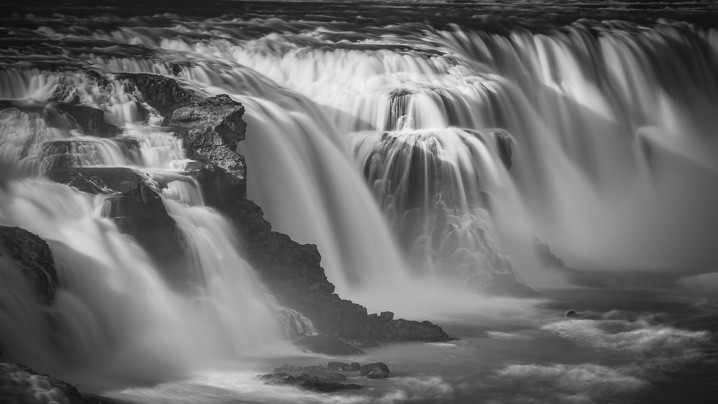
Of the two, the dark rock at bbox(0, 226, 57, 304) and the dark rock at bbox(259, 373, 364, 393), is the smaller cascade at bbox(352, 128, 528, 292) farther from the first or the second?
the dark rock at bbox(0, 226, 57, 304)

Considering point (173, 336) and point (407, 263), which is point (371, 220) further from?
point (173, 336)

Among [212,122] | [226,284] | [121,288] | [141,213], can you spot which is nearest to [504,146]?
[212,122]

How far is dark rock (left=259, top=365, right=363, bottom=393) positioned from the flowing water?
0.24m

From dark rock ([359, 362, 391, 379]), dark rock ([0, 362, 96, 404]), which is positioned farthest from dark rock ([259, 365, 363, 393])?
dark rock ([0, 362, 96, 404])

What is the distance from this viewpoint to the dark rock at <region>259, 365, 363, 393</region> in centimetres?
1848

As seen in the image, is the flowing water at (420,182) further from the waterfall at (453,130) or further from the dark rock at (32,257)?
the dark rock at (32,257)

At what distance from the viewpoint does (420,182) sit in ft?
88.8

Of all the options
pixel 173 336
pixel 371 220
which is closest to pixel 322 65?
pixel 371 220

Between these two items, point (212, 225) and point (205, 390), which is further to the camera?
point (212, 225)

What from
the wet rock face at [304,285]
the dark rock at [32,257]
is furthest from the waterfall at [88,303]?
the wet rock face at [304,285]

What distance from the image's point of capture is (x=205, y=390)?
1838 centimetres

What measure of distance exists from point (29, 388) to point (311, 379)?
4226 mm

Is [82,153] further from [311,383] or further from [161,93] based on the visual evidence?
[311,383]

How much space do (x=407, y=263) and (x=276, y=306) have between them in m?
5.16
